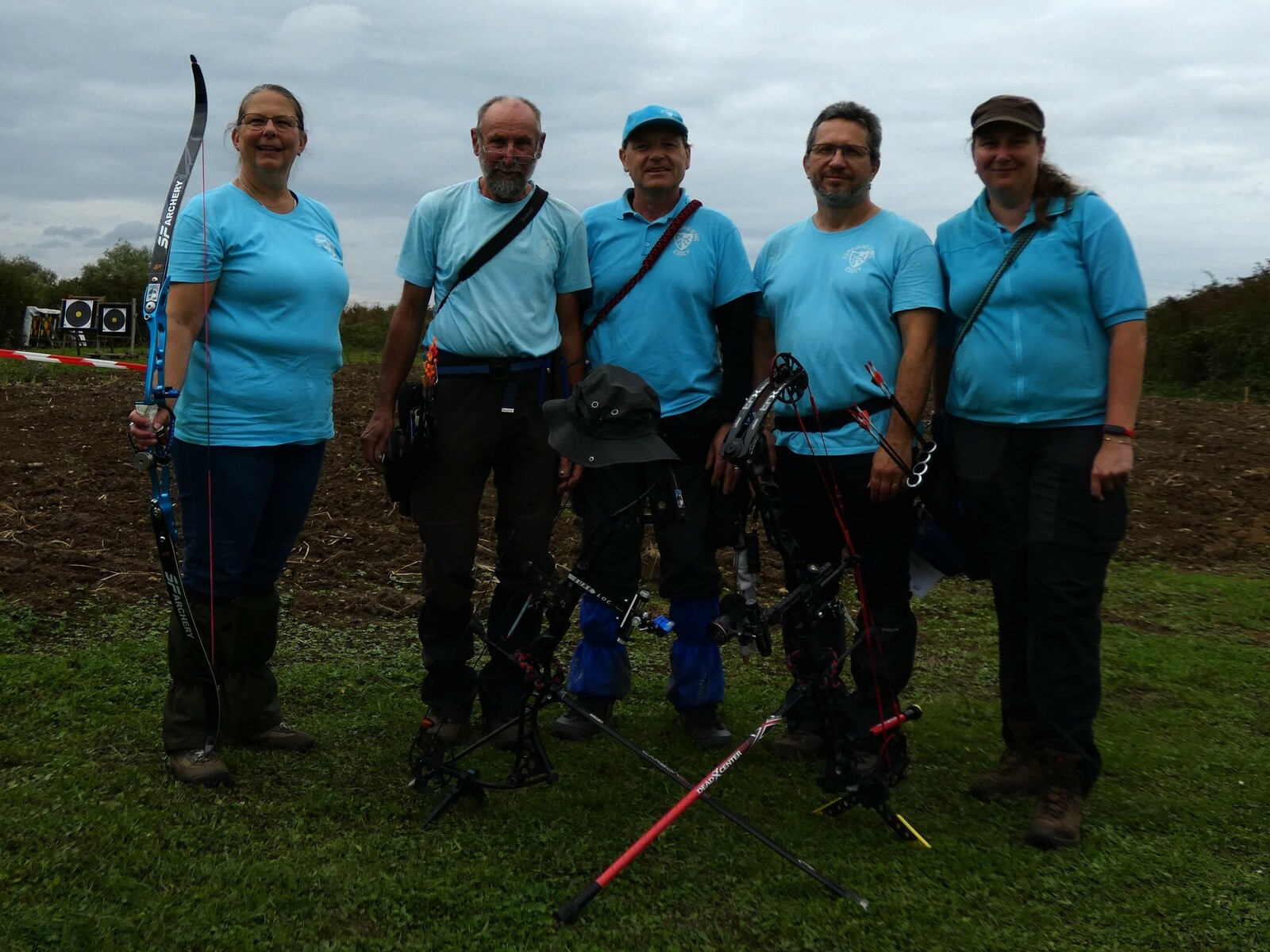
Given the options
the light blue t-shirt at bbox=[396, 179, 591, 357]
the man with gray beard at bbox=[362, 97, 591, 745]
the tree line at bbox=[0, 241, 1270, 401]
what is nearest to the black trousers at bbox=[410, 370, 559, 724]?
A: the man with gray beard at bbox=[362, 97, 591, 745]

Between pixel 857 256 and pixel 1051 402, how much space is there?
804 mm

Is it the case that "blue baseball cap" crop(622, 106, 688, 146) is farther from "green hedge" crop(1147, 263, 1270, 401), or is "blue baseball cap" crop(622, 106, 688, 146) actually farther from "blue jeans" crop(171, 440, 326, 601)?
"green hedge" crop(1147, 263, 1270, 401)

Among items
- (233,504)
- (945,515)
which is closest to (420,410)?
(233,504)

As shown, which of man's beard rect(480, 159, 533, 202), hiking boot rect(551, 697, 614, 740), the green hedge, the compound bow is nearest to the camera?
the compound bow

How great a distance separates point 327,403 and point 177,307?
0.60 m

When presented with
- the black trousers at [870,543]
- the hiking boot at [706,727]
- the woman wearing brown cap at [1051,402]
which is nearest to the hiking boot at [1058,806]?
the woman wearing brown cap at [1051,402]

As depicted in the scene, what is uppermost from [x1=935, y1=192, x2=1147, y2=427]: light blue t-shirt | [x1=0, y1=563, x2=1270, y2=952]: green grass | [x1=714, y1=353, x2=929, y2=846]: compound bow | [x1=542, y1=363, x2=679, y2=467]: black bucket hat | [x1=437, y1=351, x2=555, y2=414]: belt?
[x1=935, y1=192, x2=1147, y2=427]: light blue t-shirt

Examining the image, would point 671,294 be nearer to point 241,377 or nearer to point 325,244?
point 325,244

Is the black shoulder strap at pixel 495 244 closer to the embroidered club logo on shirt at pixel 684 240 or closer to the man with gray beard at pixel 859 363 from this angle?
the embroidered club logo on shirt at pixel 684 240

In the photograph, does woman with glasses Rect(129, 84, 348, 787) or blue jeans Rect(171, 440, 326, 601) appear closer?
woman with glasses Rect(129, 84, 348, 787)

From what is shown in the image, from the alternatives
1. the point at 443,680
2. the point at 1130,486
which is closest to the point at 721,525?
the point at 443,680

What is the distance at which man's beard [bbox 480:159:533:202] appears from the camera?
155 inches

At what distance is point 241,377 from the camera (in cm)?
364

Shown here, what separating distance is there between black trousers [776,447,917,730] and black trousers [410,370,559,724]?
906mm
